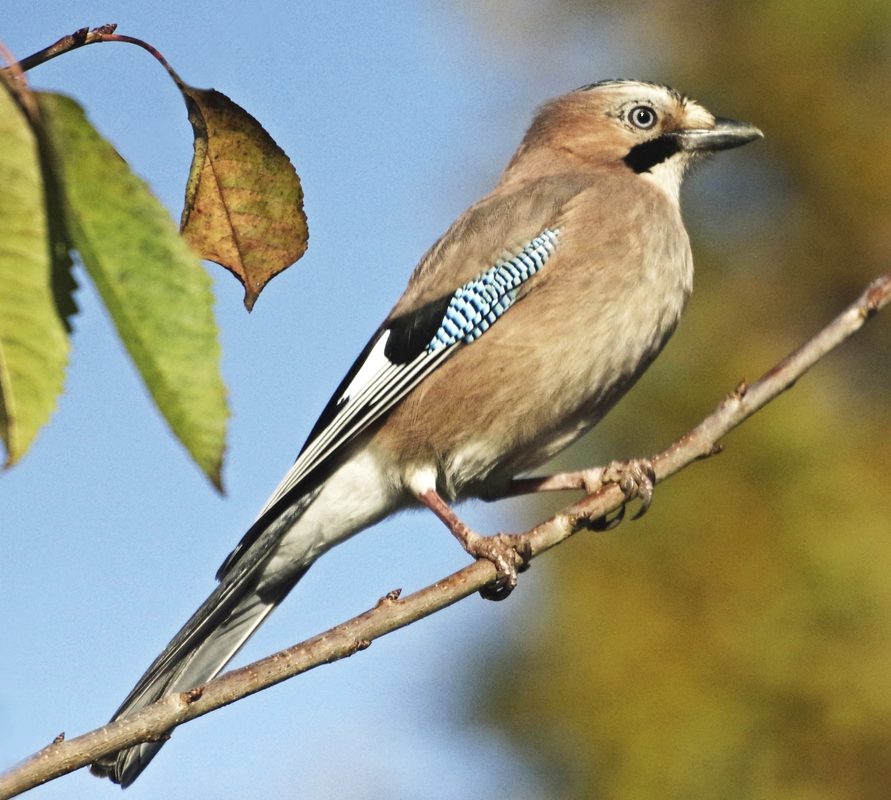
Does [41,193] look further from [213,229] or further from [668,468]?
[668,468]

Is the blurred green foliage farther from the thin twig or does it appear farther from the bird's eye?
the thin twig

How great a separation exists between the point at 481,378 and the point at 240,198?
1813 mm

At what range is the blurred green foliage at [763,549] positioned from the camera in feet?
30.0

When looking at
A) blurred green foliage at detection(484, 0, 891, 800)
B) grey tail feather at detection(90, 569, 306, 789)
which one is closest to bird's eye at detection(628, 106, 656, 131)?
grey tail feather at detection(90, 569, 306, 789)

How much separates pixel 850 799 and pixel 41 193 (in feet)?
32.1

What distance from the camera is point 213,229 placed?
5.33ft

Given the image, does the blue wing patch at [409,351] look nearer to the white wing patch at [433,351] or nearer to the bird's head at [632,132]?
the white wing patch at [433,351]

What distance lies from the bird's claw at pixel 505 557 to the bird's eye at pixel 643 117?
1.72 meters

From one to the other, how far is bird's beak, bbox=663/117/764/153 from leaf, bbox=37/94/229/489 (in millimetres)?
3140

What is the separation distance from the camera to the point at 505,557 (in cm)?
295

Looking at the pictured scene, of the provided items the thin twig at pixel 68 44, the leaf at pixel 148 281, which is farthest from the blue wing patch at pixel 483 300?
the leaf at pixel 148 281

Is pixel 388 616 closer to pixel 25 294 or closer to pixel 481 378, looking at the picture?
pixel 481 378

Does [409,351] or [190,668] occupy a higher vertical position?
[409,351]

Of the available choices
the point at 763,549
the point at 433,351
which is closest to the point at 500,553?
the point at 433,351
